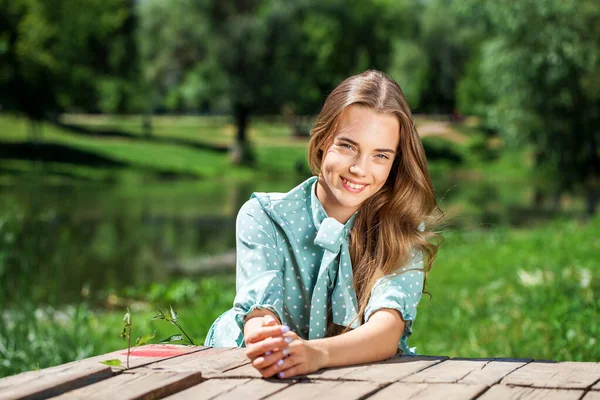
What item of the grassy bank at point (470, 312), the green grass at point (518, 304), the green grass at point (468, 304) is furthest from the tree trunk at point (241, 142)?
the green grass at point (518, 304)

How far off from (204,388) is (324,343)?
420mm

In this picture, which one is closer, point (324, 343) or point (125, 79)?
point (324, 343)

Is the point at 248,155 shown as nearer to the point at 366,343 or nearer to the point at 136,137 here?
the point at 136,137

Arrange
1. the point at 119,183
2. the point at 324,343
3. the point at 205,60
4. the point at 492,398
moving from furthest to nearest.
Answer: the point at 205,60
the point at 119,183
the point at 324,343
the point at 492,398

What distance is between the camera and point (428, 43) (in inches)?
2173

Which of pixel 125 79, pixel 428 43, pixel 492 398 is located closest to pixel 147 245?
pixel 492 398

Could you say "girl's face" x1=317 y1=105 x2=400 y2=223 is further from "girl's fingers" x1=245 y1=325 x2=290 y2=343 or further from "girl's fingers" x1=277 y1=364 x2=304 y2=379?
"girl's fingers" x1=277 y1=364 x2=304 y2=379

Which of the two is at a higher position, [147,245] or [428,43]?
[428,43]

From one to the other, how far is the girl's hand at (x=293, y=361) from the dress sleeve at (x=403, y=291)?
40 cm

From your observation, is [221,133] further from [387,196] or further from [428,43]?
[387,196]

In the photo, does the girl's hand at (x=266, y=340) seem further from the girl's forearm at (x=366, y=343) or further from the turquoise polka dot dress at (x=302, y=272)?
the turquoise polka dot dress at (x=302, y=272)

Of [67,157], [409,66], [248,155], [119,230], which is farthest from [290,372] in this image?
[409,66]

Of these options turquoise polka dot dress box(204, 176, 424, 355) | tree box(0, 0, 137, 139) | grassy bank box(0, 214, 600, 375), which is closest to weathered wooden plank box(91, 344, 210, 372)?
turquoise polka dot dress box(204, 176, 424, 355)

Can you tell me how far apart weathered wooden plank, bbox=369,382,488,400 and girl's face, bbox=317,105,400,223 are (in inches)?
32.8
